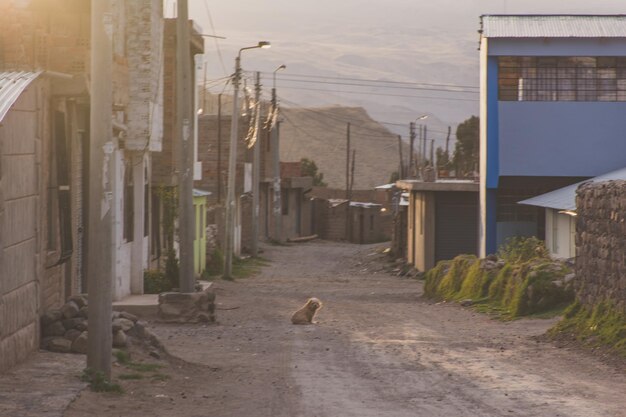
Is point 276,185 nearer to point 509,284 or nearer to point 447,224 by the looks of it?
point 447,224

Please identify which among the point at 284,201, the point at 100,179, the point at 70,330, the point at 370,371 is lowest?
the point at 370,371

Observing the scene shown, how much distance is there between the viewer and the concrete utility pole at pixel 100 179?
12469mm

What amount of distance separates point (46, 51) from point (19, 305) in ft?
14.5

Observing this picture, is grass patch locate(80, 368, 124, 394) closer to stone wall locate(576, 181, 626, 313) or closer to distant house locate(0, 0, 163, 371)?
distant house locate(0, 0, 163, 371)

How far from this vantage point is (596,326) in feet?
59.4

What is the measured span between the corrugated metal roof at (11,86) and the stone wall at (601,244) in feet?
28.2

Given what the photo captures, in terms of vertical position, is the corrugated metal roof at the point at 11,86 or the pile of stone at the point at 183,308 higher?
the corrugated metal roof at the point at 11,86

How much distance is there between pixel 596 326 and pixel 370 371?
4531 millimetres

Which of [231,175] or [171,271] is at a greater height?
[231,175]

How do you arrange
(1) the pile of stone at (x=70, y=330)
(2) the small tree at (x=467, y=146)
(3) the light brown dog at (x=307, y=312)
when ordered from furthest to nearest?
(2) the small tree at (x=467, y=146) < (3) the light brown dog at (x=307, y=312) < (1) the pile of stone at (x=70, y=330)

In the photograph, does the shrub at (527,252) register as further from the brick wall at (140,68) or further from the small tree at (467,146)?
the small tree at (467,146)

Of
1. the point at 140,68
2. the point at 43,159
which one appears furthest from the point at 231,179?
the point at 43,159

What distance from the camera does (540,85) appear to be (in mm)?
41625

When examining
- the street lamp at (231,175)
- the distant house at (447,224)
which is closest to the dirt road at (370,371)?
the street lamp at (231,175)
